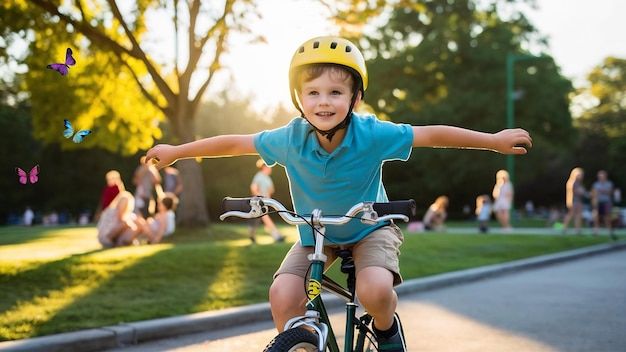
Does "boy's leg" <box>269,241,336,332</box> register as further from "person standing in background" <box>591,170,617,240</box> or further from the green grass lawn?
"person standing in background" <box>591,170,617,240</box>

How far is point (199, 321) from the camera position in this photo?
270 inches

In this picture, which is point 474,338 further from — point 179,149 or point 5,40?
point 5,40

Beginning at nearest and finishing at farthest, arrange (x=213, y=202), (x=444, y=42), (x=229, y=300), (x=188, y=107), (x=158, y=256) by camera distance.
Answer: (x=229, y=300) → (x=158, y=256) → (x=188, y=107) → (x=444, y=42) → (x=213, y=202)

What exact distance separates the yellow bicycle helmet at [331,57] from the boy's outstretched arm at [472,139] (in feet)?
1.22

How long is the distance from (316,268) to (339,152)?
0.62 metres

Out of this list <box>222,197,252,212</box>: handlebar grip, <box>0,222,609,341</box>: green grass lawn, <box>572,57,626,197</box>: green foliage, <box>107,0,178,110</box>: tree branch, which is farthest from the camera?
<box>572,57,626,197</box>: green foliage

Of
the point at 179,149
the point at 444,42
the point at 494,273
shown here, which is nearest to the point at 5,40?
the point at 494,273

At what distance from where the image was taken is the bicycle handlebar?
2994mm

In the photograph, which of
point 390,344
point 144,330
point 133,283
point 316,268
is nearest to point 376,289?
point 316,268

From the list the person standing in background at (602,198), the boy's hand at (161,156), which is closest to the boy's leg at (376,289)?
the boy's hand at (161,156)

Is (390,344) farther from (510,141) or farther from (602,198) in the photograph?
(602,198)

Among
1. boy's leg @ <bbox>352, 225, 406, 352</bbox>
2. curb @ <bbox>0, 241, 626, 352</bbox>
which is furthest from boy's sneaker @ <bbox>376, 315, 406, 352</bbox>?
curb @ <bbox>0, 241, 626, 352</bbox>

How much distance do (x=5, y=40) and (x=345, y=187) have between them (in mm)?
10007

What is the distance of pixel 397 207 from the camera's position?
118 inches
